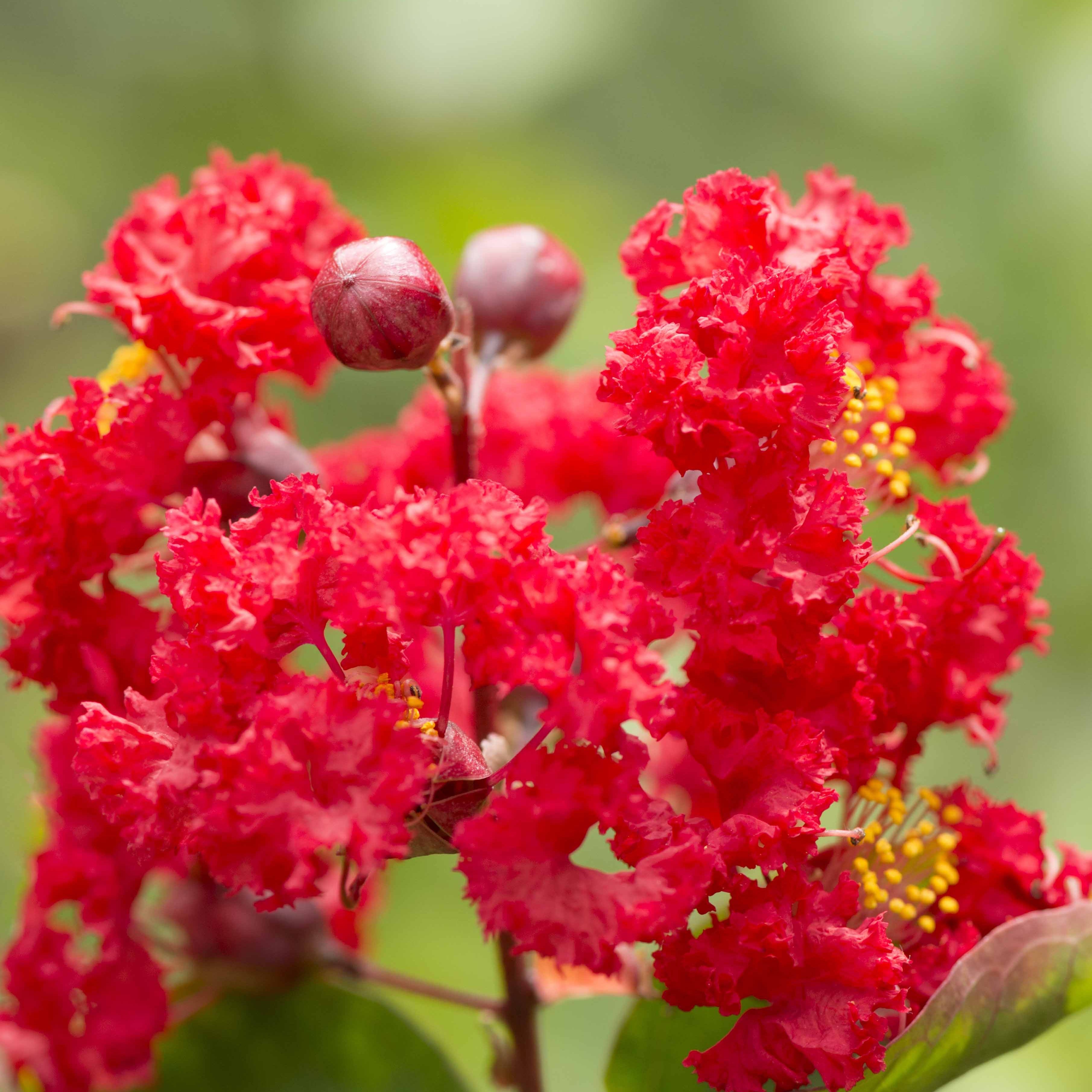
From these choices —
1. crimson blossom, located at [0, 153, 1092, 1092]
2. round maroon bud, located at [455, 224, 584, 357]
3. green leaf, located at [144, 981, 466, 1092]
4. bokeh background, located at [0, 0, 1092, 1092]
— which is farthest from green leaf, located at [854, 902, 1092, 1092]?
bokeh background, located at [0, 0, 1092, 1092]

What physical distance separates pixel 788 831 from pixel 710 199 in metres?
0.41

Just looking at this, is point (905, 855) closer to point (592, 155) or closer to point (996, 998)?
point (996, 998)

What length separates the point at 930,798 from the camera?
0.93 metres

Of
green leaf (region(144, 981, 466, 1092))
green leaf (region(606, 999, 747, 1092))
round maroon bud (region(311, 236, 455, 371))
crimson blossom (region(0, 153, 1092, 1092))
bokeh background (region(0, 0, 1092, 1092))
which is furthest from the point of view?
bokeh background (region(0, 0, 1092, 1092))

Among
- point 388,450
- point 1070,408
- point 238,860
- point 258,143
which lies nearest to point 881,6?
point 1070,408

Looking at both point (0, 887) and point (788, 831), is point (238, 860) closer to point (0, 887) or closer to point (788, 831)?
point (788, 831)

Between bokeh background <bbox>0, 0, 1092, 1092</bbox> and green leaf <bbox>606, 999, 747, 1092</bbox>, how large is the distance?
2.19ft

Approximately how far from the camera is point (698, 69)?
295 centimetres

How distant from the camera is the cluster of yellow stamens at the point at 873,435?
0.89 meters

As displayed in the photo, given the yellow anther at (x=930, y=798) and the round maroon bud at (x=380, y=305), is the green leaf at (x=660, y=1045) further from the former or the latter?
the round maroon bud at (x=380, y=305)

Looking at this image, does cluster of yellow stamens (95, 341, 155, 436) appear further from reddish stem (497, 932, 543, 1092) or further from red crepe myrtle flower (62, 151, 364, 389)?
reddish stem (497, 932, 543, 1092)

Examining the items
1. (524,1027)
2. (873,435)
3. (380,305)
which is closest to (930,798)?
(873,435)

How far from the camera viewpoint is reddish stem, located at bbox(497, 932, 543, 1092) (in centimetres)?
102

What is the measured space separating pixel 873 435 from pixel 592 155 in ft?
7.02
